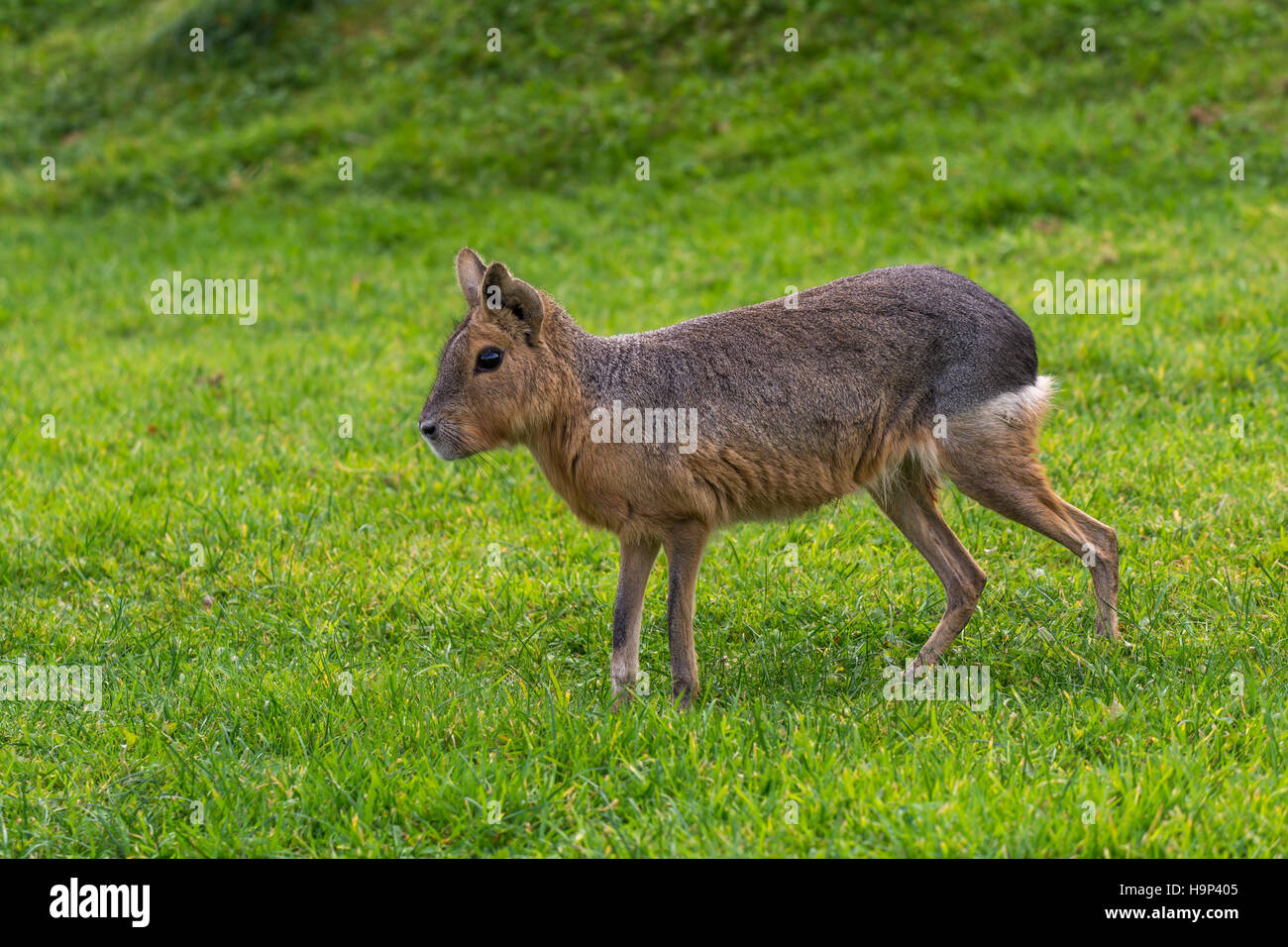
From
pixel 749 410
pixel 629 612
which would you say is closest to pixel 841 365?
pixel 749 410

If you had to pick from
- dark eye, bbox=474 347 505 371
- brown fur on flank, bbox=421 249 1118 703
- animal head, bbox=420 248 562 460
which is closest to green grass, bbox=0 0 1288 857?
brown fur on flank, bbox=421 249 1118 703

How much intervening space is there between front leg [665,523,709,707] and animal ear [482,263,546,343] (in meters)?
0.91

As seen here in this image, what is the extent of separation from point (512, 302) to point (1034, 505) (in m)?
2.07

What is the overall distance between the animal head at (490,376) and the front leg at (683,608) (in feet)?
2.23

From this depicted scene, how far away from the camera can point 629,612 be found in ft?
15.2

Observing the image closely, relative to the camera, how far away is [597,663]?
505 centimetres

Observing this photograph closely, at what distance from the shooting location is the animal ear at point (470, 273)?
4.78 m

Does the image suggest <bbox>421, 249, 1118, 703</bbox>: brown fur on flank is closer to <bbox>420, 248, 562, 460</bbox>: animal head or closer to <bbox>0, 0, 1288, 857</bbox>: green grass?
<bbox>420, 248, 562, 460</bbox>: animal head

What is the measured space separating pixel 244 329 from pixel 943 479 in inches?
274

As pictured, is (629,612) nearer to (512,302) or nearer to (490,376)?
(490,376)

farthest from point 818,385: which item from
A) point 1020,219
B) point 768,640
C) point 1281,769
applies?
point 1020,219

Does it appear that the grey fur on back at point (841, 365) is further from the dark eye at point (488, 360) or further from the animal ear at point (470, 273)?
the animal ear at point (470, 273)

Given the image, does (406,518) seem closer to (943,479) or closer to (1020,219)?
(943,479)
